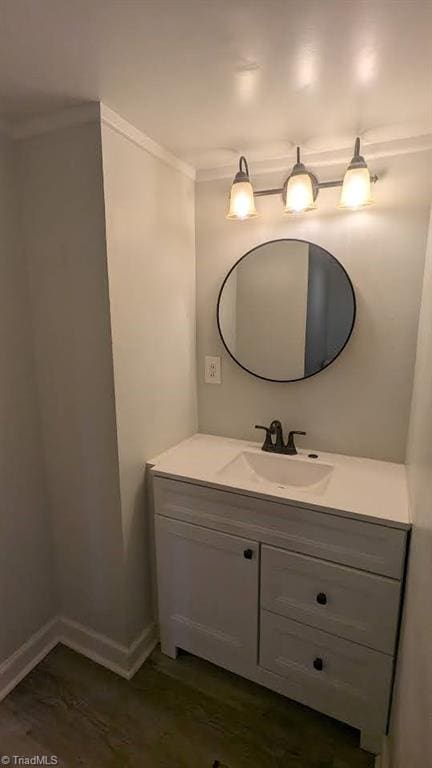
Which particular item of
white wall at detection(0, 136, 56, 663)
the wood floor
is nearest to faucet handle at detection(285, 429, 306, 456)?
the wood floor

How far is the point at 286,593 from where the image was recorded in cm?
136

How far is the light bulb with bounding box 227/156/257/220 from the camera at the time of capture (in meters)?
1.56

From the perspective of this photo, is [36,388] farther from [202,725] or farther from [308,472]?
[202,725]

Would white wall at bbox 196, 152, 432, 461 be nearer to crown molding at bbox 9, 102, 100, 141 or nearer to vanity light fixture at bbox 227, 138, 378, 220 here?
vanity light fixture at bbox 227, 138, 378, 220

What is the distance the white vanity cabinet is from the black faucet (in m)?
0.43

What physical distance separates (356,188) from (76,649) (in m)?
2.26

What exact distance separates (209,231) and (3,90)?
0.93 metres

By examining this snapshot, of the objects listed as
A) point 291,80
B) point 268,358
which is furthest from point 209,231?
point 291,80

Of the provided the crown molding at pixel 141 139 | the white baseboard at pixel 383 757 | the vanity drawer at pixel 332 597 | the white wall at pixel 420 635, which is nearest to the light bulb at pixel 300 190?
the crown molding at pixel 141 139

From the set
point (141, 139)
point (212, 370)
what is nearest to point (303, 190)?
point (141, 139)

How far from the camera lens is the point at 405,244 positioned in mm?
1496

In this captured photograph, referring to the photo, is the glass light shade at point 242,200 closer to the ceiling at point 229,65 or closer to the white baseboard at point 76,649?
the ceiling at point 229,65

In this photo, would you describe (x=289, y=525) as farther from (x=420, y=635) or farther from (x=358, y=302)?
(x=358, y=302)

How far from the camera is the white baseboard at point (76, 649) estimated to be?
1.54 meters
